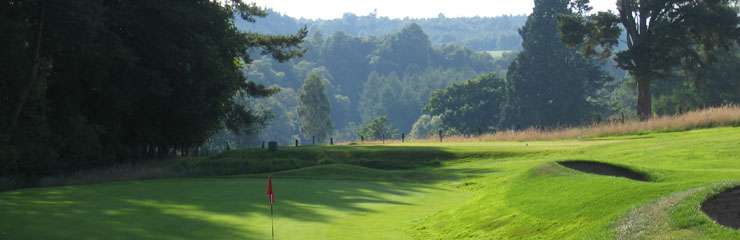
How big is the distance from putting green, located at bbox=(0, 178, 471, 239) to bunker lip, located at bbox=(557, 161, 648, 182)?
2737 mm

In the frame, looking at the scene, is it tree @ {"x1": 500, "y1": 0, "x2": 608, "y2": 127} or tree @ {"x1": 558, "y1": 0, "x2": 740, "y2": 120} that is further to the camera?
tree @ {"x1": 500, "y1": 0, "x2": 608, "y2": 127}

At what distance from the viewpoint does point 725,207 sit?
7797 millimetres

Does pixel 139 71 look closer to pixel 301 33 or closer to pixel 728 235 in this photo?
pixel 301 33

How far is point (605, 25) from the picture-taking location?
4825 centimetres

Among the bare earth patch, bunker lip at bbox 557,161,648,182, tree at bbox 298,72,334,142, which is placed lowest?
the bare earth patch

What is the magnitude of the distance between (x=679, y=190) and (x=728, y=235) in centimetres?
240

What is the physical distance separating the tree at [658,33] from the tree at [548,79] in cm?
3041

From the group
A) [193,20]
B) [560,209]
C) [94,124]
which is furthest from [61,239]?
[193,20]

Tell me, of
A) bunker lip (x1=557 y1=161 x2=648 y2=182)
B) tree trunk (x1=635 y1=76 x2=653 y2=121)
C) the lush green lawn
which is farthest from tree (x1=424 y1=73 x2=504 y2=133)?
bunker lip (x1=557 y1=161 x2=648 y2=182)

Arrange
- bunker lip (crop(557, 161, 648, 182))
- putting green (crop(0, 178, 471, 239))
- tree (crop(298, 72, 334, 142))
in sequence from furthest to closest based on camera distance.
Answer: tree (crop(298, 72, 334, 142)) < bunker lip (crop(557, 161, 648, 182)) < putting green (crop(0, 178, 471, 239))

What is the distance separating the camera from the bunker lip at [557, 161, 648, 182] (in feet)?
45.7

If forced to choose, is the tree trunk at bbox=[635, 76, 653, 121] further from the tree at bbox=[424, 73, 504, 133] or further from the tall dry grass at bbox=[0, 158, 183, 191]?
the tree at bbox=[424, 73, 504, 133]

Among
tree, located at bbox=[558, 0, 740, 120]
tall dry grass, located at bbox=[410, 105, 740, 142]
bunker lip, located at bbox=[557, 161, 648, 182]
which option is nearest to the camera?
bunker lip, located at bbox=[557, 161, 648, 182]

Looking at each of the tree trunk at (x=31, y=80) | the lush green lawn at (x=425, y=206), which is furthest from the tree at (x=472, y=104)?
the lush green lawn at (x=425, y=206)
